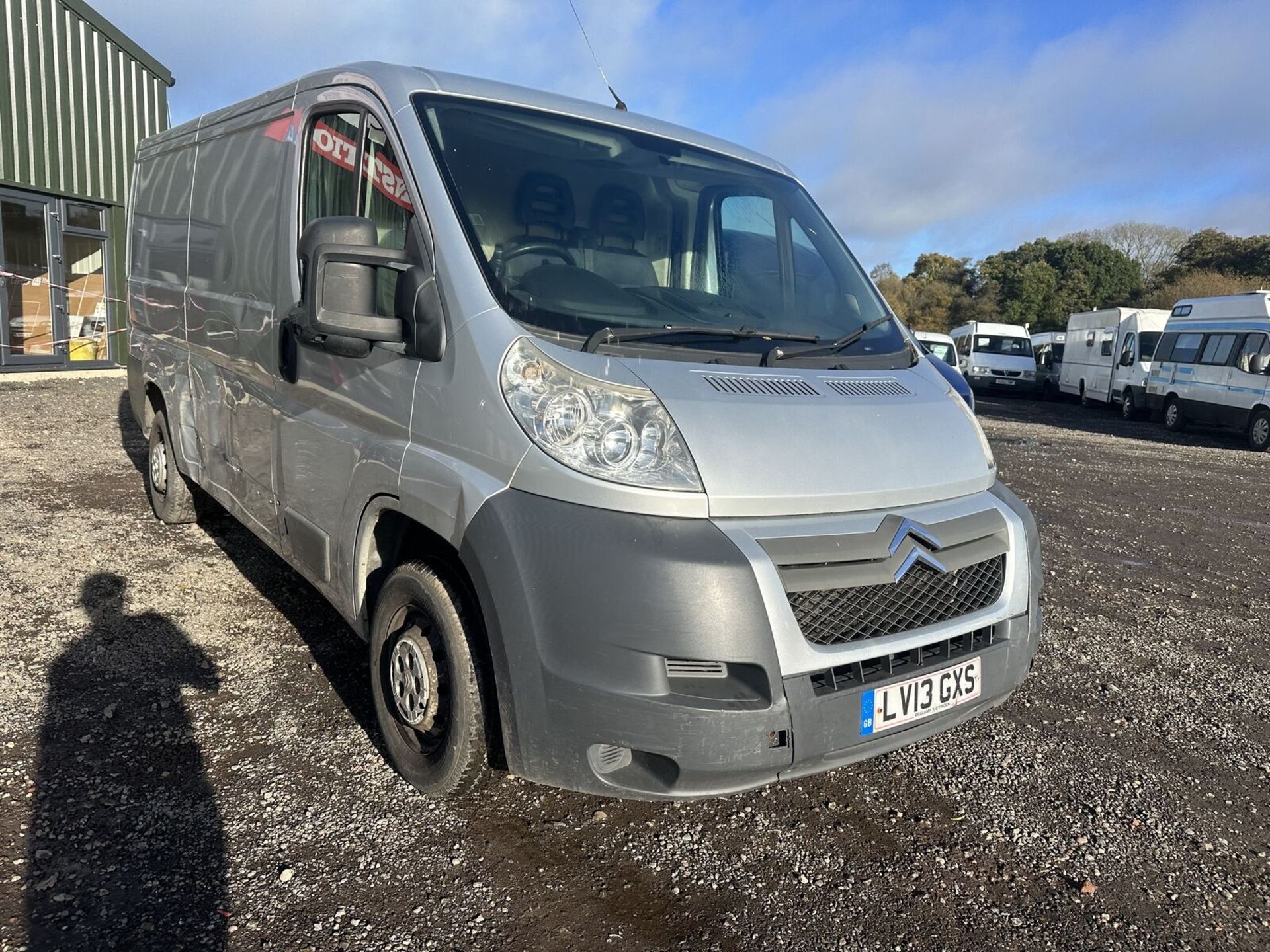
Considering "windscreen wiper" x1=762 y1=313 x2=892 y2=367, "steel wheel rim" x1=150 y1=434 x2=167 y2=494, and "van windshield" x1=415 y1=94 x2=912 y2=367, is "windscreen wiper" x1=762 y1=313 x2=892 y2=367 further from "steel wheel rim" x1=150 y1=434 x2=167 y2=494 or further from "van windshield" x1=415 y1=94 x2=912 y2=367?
"steel wheel rim" x1=150 y1=434 x2=167 y2=494

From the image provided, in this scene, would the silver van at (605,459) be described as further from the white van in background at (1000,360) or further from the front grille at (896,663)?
the white van in background at (1000,360)

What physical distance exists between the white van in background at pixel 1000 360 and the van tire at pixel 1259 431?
11.7 metres

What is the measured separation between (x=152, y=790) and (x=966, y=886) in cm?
257

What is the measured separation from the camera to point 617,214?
10.5 ft

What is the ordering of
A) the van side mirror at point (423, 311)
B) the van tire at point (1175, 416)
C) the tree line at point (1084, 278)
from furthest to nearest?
the tree line at point (1084, 278), the van tire at point (1175, 416), the van side mirror at point (423, 311)

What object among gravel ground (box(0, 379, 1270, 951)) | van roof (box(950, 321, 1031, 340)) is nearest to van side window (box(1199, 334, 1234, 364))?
van roof (box(950, 321, 1031, 340))

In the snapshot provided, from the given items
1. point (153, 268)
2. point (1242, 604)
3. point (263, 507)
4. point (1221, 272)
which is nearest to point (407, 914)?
point (263, 507)

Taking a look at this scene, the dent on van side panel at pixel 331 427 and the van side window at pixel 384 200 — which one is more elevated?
the van side window at pixel 384 200

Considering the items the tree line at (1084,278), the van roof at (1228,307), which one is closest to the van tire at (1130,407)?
the van roof at (1228,307)

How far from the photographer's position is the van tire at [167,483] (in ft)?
19.3

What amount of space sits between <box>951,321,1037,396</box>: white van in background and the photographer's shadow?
87.7 feet

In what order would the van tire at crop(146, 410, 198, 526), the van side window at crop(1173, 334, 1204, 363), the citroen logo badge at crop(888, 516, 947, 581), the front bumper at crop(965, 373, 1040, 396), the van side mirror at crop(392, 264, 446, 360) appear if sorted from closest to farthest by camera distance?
the citroen logo badge at crop(888, 516, 947, 581), the van side mirror at crop(392, 264, 446, 360), the van tire at crop(146, 410, 198, 526), the van side window at crop(1173, 334, 1204, 363), the front bumper at crop(965, 373, 1040, 396)

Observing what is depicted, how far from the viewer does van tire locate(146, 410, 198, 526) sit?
5.88 metres

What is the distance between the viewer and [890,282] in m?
56.7
